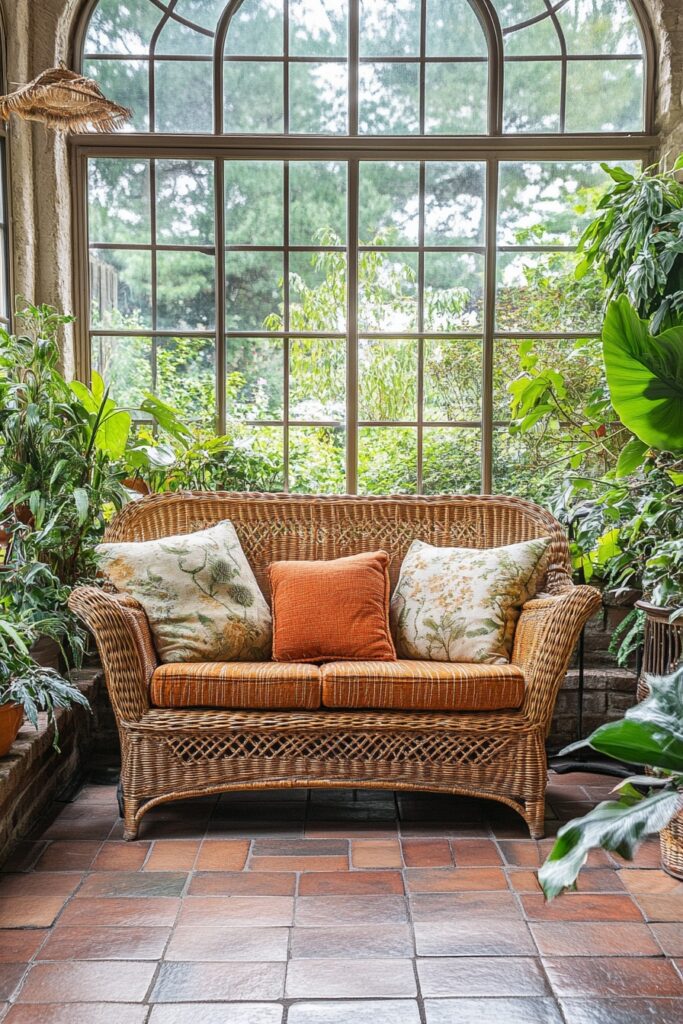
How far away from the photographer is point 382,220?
3.83 meters

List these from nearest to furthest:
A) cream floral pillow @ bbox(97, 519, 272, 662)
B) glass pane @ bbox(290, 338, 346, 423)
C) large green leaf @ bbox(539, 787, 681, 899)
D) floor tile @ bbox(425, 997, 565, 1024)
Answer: large green leaf @ bbox(539, 787, 681, 899), floor tile @ bbox(425, 997, 565, 1024), cream floral pillow @ bbox(97, 519, 272, 662), glass pane @ bbox(290, 338, 346, 423)

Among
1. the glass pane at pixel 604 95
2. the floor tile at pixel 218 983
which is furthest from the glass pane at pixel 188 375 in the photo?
the floor tile at pixel 218 983

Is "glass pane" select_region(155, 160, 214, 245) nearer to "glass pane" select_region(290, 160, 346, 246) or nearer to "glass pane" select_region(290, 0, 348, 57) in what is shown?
"glass pane" select_region(290, 160, 346, 246)

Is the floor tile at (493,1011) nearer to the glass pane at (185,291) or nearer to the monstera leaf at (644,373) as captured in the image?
the monstera leaf at (644,373)

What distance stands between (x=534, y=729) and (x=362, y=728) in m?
0.50

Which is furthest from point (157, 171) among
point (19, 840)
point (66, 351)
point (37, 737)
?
point (19, 840)

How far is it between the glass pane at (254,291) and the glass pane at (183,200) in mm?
212

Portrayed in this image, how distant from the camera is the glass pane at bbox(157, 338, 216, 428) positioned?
12.7ft

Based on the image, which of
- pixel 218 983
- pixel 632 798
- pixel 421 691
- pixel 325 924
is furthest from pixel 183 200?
pixel 632 798

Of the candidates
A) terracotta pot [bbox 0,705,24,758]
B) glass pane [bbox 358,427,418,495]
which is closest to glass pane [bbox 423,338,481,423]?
glass pane [bbox 358,427,418,495]

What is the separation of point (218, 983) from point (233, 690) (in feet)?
2.80

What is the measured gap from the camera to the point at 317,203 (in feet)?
12.6

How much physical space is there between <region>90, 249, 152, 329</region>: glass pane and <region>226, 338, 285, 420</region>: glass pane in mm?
439

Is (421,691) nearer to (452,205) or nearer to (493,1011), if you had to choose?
(493,1011)
